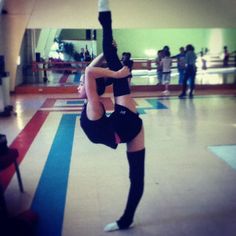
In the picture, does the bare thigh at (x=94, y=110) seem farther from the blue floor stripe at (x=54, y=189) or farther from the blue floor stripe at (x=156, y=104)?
the blue floor stripe at (x=156, y=104)

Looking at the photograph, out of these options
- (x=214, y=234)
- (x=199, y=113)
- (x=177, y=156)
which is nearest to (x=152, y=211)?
(x=214, y=234)

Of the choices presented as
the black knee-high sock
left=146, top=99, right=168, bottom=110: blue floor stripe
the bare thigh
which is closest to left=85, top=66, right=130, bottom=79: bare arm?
the bare thigh

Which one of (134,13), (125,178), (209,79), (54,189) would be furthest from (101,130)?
(209,79)

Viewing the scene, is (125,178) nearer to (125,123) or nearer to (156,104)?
(125,123)

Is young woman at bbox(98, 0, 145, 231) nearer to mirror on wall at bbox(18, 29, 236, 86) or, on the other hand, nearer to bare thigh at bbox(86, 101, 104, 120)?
bare thigh at bbox(86, 101, 104, 120)

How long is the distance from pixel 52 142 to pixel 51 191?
1913 mm

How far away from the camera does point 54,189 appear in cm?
336

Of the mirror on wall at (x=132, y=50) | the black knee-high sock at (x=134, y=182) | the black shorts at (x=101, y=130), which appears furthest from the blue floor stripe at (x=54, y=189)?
the mirror on wall at (x=132, y=50)

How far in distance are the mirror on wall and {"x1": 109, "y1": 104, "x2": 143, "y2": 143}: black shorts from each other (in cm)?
874

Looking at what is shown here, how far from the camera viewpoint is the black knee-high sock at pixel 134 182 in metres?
2.47

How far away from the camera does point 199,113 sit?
23.6ft

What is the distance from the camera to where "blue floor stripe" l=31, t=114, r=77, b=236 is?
8.70 feet

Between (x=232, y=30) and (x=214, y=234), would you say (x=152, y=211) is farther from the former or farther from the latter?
(x=232, y=30)

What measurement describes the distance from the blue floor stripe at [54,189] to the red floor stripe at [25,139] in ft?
1.28
